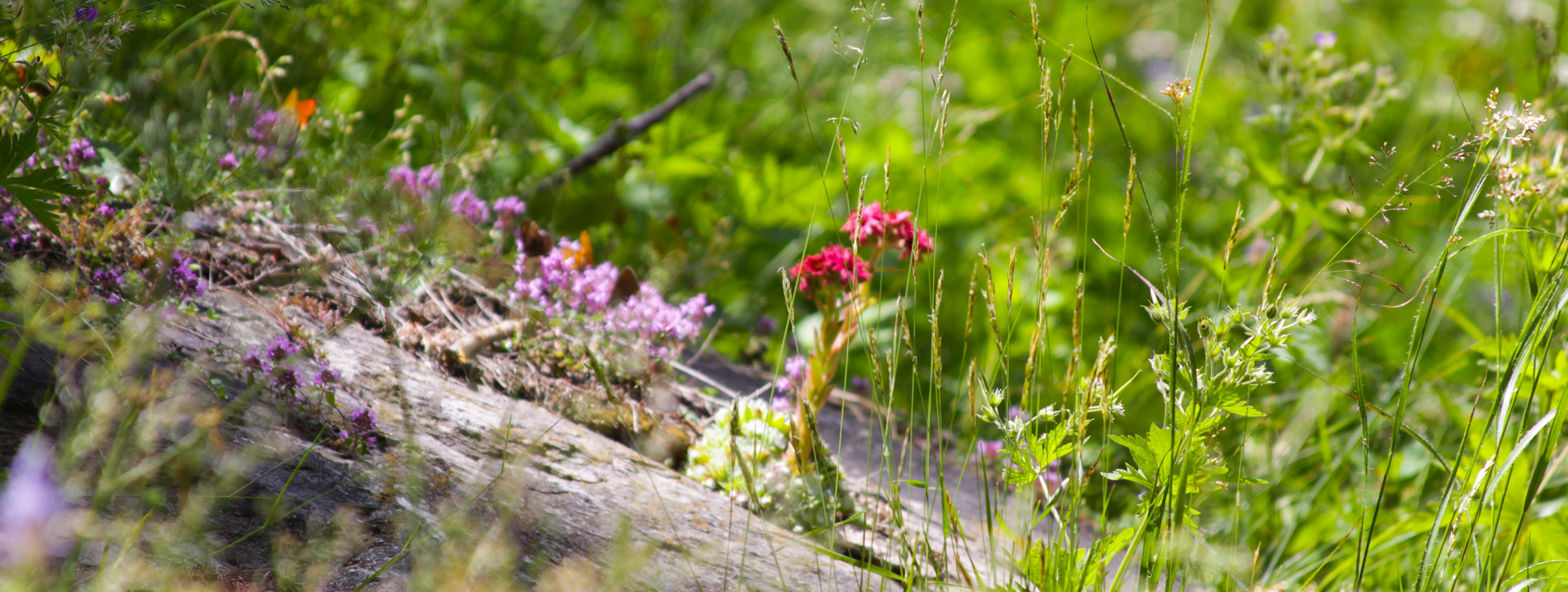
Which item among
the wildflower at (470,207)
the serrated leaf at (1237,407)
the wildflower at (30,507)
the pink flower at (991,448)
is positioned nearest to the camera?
the wildflower at (30,507)

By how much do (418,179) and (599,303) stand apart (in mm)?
618

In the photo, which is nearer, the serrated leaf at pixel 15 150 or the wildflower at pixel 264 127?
the serrated leaf at pixel 15 150

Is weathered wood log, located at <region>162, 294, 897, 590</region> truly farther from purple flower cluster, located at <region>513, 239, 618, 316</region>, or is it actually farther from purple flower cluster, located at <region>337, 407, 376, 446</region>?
purple flower cluster, located at <region>513, 239, 618, 316</region>

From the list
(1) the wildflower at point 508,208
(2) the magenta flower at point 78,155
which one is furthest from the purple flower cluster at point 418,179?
(2) the magenta flower at point 78,155

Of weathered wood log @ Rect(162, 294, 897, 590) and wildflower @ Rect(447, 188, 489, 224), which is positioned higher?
wildflower @ Rect(447, 188, 489, 224)

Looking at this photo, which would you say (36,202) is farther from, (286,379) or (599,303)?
(599,303)

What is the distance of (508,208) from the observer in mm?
2322

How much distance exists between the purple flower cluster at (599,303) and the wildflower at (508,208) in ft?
0.73

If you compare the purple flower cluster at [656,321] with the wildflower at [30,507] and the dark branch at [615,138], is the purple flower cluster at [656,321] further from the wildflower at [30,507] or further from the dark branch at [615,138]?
the wildflower at [30,507]

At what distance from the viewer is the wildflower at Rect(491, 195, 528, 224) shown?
2289 mm

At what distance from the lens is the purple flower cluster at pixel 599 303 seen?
6.54 ft

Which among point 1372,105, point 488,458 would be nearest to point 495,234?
point 488,458

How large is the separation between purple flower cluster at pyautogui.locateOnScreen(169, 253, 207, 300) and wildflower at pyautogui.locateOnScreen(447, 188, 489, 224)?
1.97 feet

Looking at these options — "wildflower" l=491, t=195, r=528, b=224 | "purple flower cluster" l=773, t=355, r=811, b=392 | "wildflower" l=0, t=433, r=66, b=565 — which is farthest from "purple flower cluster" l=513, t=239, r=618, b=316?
"wildflower" l=0, t=433, r=66, b=565
